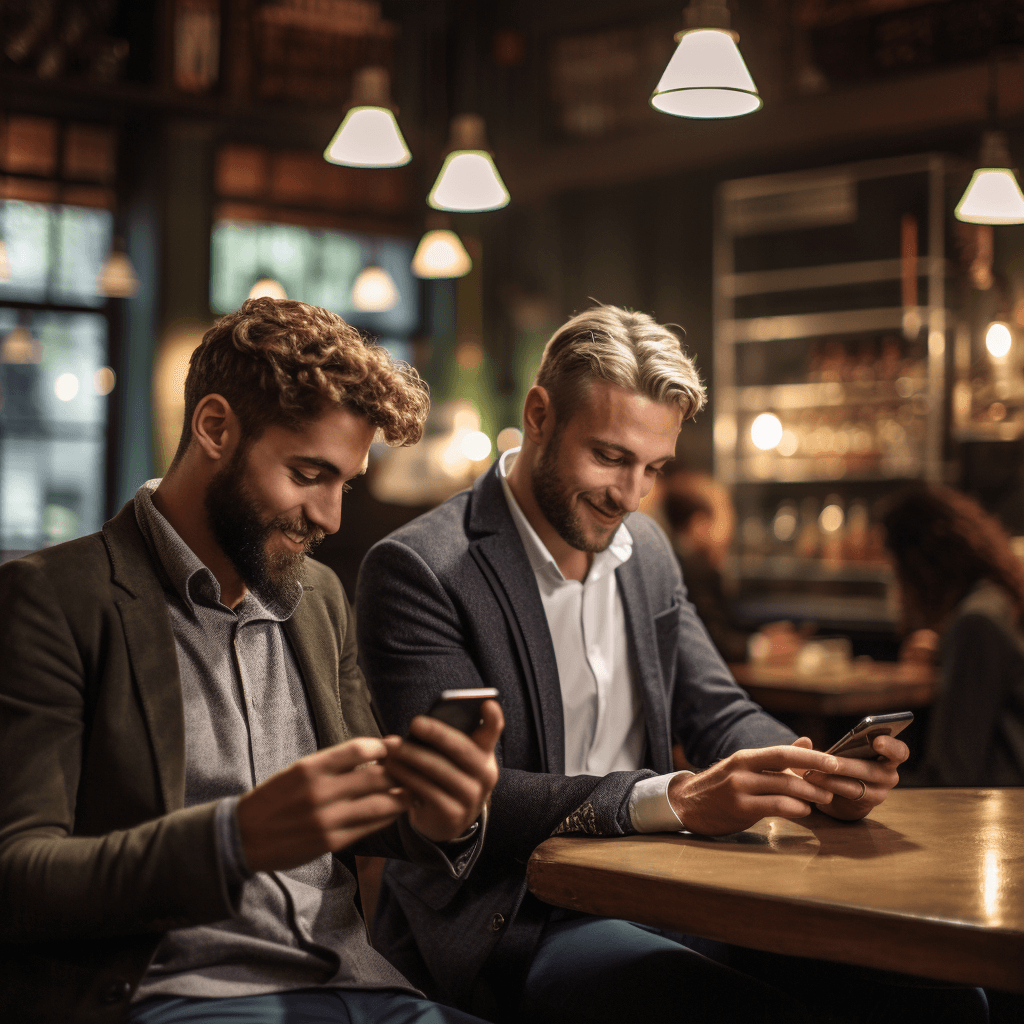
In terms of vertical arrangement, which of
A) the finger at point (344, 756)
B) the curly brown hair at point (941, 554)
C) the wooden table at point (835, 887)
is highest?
the curly brown hair at point (941, 554)

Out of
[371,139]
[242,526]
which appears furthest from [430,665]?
[371,139]

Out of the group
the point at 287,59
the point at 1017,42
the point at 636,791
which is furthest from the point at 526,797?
the point at 287,59

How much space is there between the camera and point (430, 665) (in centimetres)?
189

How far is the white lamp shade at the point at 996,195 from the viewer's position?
4160 millimetres

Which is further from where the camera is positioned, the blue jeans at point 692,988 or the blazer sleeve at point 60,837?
the blue jeans at point 692,988

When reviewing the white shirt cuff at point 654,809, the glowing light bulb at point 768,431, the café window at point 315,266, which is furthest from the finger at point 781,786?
the café window at point 315,266

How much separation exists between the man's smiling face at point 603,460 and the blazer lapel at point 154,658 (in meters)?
0.83

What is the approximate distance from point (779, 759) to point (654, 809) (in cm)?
20

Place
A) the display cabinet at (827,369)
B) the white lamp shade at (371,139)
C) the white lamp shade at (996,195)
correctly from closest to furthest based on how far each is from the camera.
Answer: the white lamp shade at (996,195) < the white lamp shade at (371,139) < the display cabinet at (827,369)

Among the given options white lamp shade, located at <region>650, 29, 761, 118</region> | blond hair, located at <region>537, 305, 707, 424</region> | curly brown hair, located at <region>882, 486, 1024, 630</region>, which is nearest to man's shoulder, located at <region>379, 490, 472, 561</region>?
blond hair, located at <region>537, 305, 707, 424</region>

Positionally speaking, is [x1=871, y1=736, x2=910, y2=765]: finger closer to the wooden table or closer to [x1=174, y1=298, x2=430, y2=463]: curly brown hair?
the wooden table

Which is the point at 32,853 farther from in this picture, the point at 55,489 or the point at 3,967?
the point at 55,489

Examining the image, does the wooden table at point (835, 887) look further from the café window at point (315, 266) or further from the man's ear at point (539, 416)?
the café window at point (315, 266)

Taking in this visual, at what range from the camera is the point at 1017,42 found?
491cm
